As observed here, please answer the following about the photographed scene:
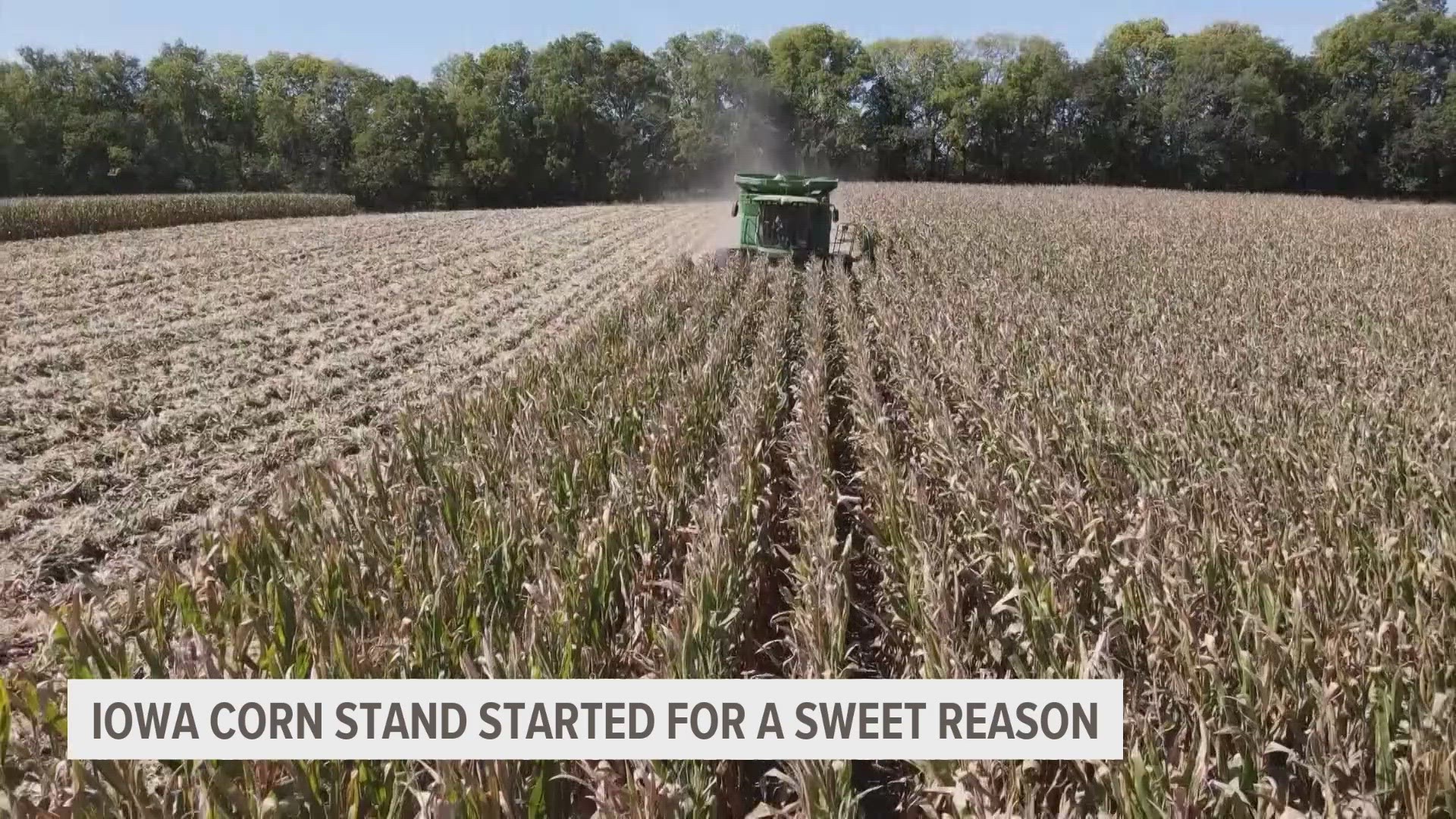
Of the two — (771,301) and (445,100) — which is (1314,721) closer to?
(771,301)

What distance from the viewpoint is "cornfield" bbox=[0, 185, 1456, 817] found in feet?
7.66

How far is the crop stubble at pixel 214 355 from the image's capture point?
18.7ft

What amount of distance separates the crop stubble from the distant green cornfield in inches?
164

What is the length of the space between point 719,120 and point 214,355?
53344 mm


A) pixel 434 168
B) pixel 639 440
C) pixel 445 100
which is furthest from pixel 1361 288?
pixel 445 100

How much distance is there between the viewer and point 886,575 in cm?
388

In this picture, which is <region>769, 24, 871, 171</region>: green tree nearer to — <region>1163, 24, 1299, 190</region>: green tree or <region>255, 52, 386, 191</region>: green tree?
<region>1163, 24, 1299, 190</region>: green tree

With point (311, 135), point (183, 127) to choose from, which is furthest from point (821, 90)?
point (183, 127)

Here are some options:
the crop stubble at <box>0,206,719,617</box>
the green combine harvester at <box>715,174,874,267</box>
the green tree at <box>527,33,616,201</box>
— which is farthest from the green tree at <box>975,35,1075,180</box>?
A: the green combine harvester at <box>715,174,874,267</box>

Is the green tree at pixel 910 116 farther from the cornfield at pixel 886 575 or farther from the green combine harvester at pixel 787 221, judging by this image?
the cornfield at pixel 886 575

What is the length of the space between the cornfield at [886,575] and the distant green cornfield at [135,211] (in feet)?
73.5

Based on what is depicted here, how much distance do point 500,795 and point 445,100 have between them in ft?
179

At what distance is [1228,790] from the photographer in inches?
83.7

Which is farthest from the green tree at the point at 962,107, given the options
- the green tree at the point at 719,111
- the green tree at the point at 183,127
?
the green tree at the point at 183,127
